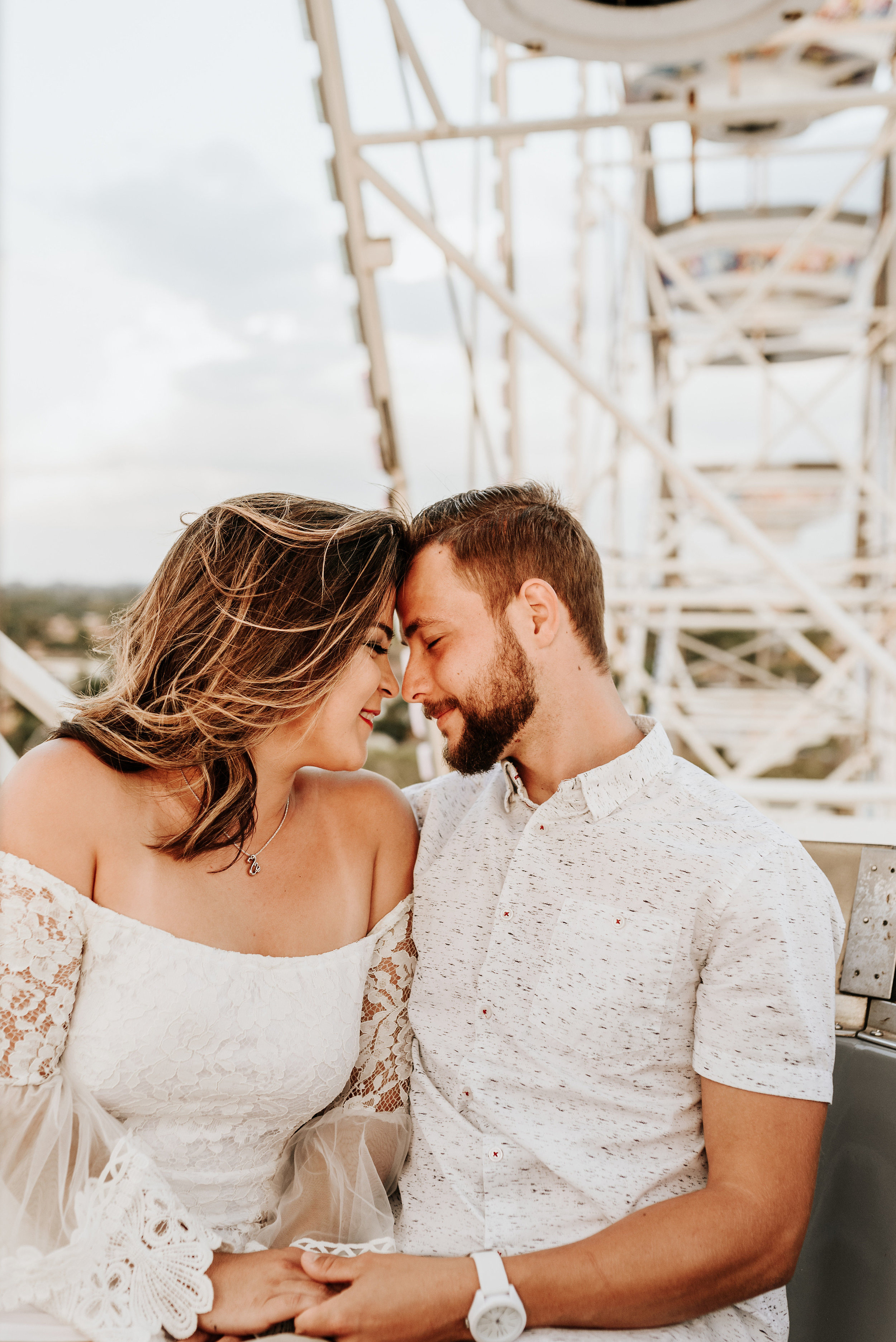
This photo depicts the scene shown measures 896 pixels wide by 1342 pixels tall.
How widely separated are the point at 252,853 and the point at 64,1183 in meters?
0.52

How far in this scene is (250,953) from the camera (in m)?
1.63

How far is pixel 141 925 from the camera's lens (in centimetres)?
154

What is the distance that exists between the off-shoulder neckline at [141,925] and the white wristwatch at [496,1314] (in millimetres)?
511

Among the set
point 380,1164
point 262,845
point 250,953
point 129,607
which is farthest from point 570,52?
point 380,1164

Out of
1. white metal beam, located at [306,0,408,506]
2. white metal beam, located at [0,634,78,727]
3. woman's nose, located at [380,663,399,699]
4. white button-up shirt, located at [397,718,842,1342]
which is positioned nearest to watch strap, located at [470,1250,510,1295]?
white button-up shirt, located at [397,718,842,1342]

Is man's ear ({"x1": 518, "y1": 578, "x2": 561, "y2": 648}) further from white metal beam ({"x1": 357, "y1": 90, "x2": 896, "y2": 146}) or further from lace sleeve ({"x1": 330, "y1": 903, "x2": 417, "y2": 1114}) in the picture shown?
white metal beam ({"x1": 357, "y1": 90, "x2": 896, "y2": 146})

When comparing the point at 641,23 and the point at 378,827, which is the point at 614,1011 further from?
the point at 641,23

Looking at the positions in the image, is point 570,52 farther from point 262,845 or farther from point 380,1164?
point 380,1164

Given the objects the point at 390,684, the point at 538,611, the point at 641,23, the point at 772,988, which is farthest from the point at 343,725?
the point at 641,23

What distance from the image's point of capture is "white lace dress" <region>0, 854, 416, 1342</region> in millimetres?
1394

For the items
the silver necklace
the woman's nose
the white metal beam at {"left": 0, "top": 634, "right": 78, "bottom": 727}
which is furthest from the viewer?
the white metal beam at {"left": 0, "top": 634, "right": 78, "bottom": 727}

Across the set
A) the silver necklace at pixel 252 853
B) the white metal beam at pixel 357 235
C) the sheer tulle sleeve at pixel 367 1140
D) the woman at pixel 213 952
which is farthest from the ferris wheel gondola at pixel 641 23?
the sheer tulle sleeve at pixel 367 1140

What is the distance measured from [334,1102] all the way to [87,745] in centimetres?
69

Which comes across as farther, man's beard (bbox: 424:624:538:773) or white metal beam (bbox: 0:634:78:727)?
white metal beam (bbox: 0:634:78:727)
